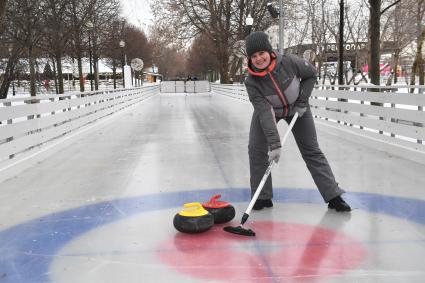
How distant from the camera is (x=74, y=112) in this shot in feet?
40.2

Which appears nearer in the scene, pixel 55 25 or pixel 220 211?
pixel 220 211

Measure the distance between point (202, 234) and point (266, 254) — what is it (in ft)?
2.28

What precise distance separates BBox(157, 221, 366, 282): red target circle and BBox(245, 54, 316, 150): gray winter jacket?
2.68 feet

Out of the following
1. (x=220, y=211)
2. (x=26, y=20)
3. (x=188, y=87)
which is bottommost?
(x=220, y=211)

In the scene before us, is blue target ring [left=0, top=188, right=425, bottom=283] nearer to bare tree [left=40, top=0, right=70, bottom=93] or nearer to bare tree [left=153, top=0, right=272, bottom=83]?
bare tree [left=40, top=0, right=70, bottom=93]

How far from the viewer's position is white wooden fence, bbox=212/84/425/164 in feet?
25.8

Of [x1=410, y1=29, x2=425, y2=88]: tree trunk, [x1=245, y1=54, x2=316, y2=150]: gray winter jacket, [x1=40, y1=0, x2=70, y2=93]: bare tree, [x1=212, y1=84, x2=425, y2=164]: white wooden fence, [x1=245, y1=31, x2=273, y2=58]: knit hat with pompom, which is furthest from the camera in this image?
[x1=410, y1=29, x2=425, y2=88]: tree trunk

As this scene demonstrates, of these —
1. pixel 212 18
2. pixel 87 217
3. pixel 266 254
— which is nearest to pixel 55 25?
pixel 212 18

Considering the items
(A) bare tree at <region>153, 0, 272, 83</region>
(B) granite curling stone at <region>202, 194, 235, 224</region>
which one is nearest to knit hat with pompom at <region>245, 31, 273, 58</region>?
(B) granite curling stone at <region>202, 194, 235, 224</region>

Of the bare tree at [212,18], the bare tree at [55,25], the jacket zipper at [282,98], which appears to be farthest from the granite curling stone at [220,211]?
the bare tree at [212,18]

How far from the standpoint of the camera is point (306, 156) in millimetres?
4871

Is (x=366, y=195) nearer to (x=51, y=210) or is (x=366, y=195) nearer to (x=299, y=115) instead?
(x=299, y=115)

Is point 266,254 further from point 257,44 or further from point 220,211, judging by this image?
point 257,44

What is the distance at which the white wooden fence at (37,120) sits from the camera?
287 inches
